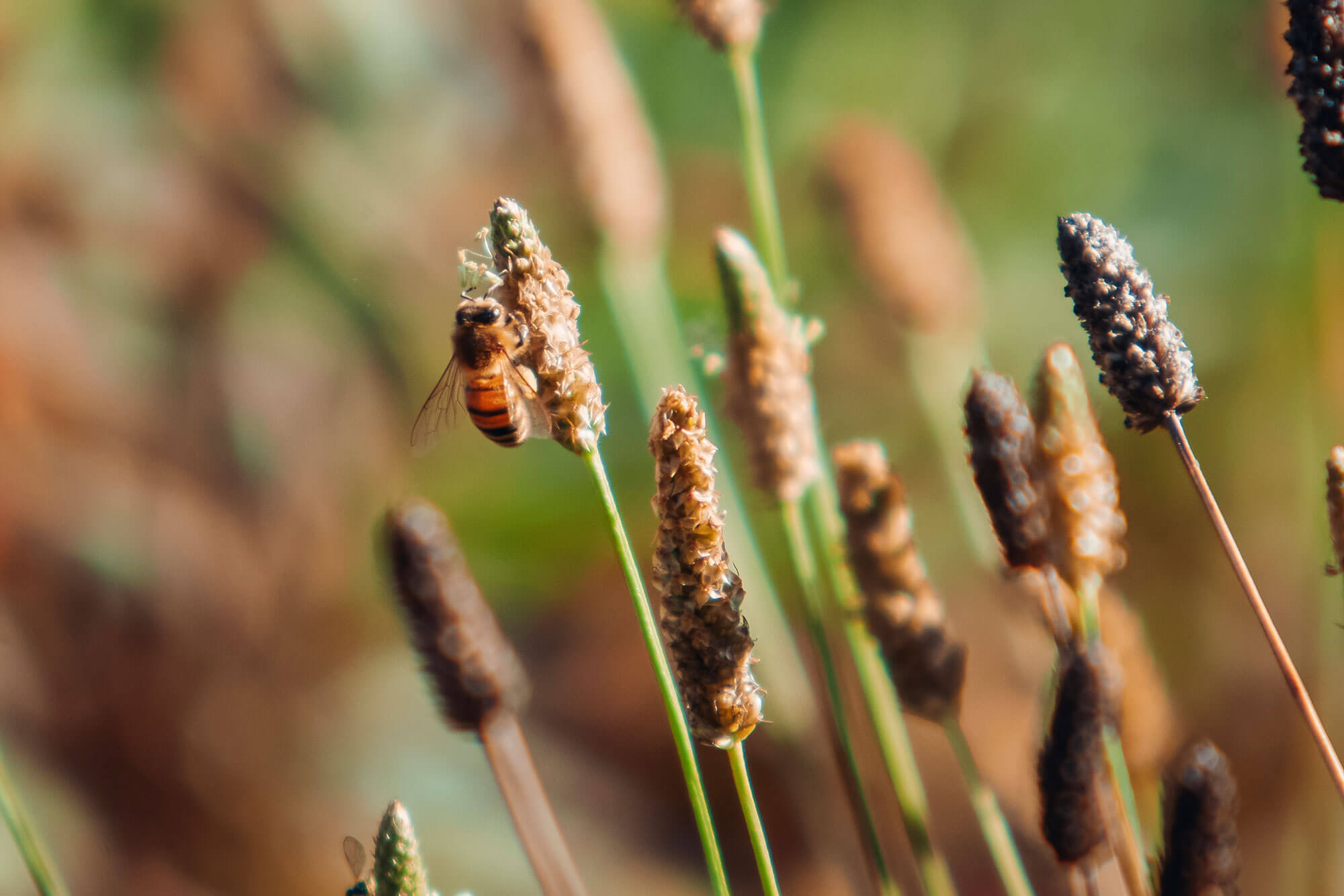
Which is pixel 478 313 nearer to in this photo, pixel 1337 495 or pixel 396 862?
pixel 396 862

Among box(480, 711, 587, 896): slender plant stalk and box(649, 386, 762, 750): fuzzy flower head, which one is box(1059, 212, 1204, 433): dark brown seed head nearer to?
box(649, 386, 762, 750): fuzzy flower head

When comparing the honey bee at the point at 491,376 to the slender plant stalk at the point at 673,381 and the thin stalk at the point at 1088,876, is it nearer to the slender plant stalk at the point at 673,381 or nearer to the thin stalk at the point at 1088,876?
the slender plant stalk at the point at 673,381

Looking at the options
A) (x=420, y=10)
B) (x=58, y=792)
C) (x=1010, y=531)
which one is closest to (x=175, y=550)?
(x=58, y=792)

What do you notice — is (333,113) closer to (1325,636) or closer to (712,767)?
(712,767)

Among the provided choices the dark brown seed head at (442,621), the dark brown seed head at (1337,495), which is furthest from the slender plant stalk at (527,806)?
the dark brown seed head at (1337,495)

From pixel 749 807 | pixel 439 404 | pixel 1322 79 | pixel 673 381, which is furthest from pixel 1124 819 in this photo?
pixel 439 404

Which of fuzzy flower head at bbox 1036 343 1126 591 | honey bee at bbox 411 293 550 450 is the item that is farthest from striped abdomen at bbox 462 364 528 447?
fuzzy flower head at bbox 1036 343 1126 591

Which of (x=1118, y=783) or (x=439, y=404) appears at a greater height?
(x=439, y=404)
